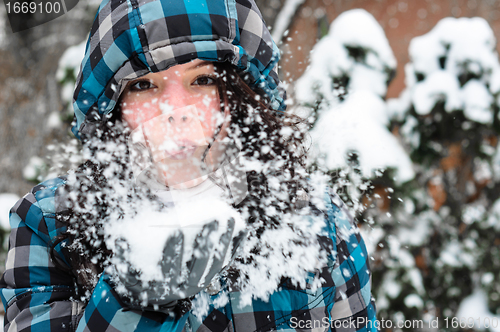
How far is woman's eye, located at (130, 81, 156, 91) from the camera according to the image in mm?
937

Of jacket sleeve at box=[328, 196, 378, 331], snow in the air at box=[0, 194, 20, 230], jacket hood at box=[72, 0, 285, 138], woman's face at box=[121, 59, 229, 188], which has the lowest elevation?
snow in the air at box=[0, 194, 20, 230]

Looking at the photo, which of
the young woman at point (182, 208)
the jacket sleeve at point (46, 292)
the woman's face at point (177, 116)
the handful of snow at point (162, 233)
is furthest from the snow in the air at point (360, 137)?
the jacket sleeve at point (46, 292)

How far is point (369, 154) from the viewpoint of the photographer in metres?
1.70

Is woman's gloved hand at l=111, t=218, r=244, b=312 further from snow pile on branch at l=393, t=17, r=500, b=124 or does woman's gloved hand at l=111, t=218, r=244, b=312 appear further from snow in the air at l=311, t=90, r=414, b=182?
snow pile on branch at l=393, t=17, r=500, b=124

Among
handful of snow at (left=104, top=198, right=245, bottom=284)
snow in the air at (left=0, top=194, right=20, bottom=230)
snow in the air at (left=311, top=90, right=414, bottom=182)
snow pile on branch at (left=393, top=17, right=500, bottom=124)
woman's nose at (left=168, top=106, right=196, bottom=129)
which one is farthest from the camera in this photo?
snow in the air at (left=0, top=194, right=20, bottom=230)

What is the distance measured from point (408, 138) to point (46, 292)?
2434 mm

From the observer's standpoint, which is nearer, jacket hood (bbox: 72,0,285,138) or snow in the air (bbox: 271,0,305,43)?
jacket hood (bbox: 72,0,285,138)

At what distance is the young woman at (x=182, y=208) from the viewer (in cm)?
81

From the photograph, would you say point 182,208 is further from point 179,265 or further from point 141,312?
point 141,312

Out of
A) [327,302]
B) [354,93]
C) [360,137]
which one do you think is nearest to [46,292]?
[327,302]

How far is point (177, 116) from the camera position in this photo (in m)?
0.91

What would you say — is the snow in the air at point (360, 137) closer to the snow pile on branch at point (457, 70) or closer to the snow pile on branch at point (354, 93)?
the snow pile on branch at point (354, 93)

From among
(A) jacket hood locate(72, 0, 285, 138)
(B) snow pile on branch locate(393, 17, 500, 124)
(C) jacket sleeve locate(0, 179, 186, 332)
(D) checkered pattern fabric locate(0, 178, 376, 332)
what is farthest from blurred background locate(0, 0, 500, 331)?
(C) jacket sleeve locate(0, 179, 186, 332)

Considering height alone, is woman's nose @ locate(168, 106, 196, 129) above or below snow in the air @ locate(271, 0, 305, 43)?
below
